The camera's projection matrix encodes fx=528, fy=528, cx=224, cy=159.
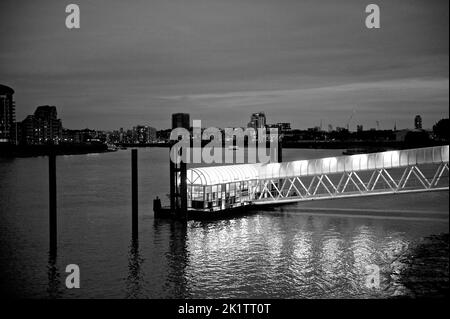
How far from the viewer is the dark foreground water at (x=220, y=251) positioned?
27.0 meters

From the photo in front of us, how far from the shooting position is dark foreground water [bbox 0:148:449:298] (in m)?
27.0

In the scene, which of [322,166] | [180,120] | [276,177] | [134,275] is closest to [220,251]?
[134,275]

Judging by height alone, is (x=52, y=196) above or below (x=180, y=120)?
below

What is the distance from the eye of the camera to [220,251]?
35.0 meters

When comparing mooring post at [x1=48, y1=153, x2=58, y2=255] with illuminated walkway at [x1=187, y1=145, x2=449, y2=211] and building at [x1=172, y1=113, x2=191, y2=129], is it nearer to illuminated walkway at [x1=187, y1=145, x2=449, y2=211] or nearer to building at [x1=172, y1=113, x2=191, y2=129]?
building at [x1=172, y1=113, x2=191, y2=129]

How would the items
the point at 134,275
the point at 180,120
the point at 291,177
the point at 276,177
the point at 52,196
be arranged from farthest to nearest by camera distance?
the point at 276,177, the point at 291,177, the point at 180,120, the point at 52,196, the point at 134,275

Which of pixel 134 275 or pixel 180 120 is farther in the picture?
pixel 180 120

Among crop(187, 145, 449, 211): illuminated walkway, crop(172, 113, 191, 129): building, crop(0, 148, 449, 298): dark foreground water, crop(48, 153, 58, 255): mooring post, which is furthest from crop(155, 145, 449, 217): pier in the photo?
crop(48, 153, 58, 255): mooring post

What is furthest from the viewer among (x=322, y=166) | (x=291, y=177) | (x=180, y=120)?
(x=291, y=177)

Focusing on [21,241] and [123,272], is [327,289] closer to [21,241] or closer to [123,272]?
[123,272]

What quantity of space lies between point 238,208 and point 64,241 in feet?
56.1

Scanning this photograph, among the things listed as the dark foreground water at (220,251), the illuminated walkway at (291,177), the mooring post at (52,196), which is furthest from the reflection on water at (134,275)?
the illuminated walkway at (291,177)

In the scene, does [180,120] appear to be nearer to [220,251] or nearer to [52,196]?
[220,251]

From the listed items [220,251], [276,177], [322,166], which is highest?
[322,166]
